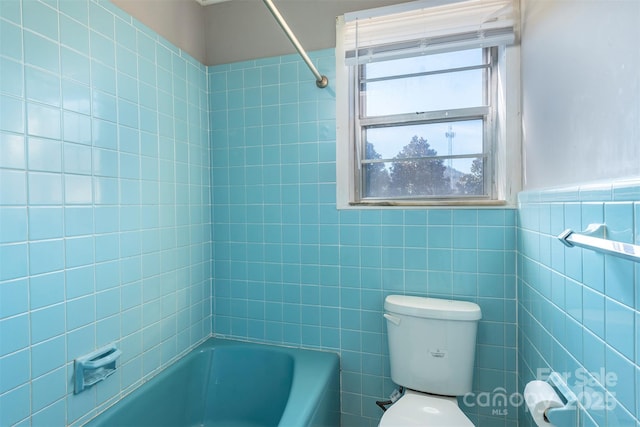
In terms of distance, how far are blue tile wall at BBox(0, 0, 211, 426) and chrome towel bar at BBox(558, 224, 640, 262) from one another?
1.52 meters

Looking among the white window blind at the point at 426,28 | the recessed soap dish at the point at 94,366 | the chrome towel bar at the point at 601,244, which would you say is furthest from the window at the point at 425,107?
the recessed soap dish at the point at 94,366

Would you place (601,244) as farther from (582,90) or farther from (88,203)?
(88,203)

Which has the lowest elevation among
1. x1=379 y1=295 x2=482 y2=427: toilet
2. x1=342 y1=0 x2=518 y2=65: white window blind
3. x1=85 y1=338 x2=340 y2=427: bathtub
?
x1=85 y1=338 x2=340 y2=427: bathtub

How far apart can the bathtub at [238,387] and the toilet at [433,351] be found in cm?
37

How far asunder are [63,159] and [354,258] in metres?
1.32

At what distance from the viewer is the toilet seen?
1359mm

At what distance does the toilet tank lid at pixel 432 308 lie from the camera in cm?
136

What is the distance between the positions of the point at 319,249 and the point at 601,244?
1262mm

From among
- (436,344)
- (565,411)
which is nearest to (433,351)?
(436,344)

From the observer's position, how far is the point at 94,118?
3.92 ft

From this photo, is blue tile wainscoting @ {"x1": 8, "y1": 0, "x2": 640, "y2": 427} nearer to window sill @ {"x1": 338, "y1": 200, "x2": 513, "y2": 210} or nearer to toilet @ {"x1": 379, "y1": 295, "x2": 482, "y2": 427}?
window sill @ {"x1": 338, "y1": 200, "x2": 513, "y2": 210}

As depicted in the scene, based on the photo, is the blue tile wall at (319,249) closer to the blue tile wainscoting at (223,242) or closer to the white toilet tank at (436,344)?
the blue tile wainscoting at (223,242)

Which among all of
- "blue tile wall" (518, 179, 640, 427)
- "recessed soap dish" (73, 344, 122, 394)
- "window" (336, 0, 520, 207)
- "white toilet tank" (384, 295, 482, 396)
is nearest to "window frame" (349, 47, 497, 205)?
"window" (336, 0, 520, 207)

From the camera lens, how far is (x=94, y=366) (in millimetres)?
1133
